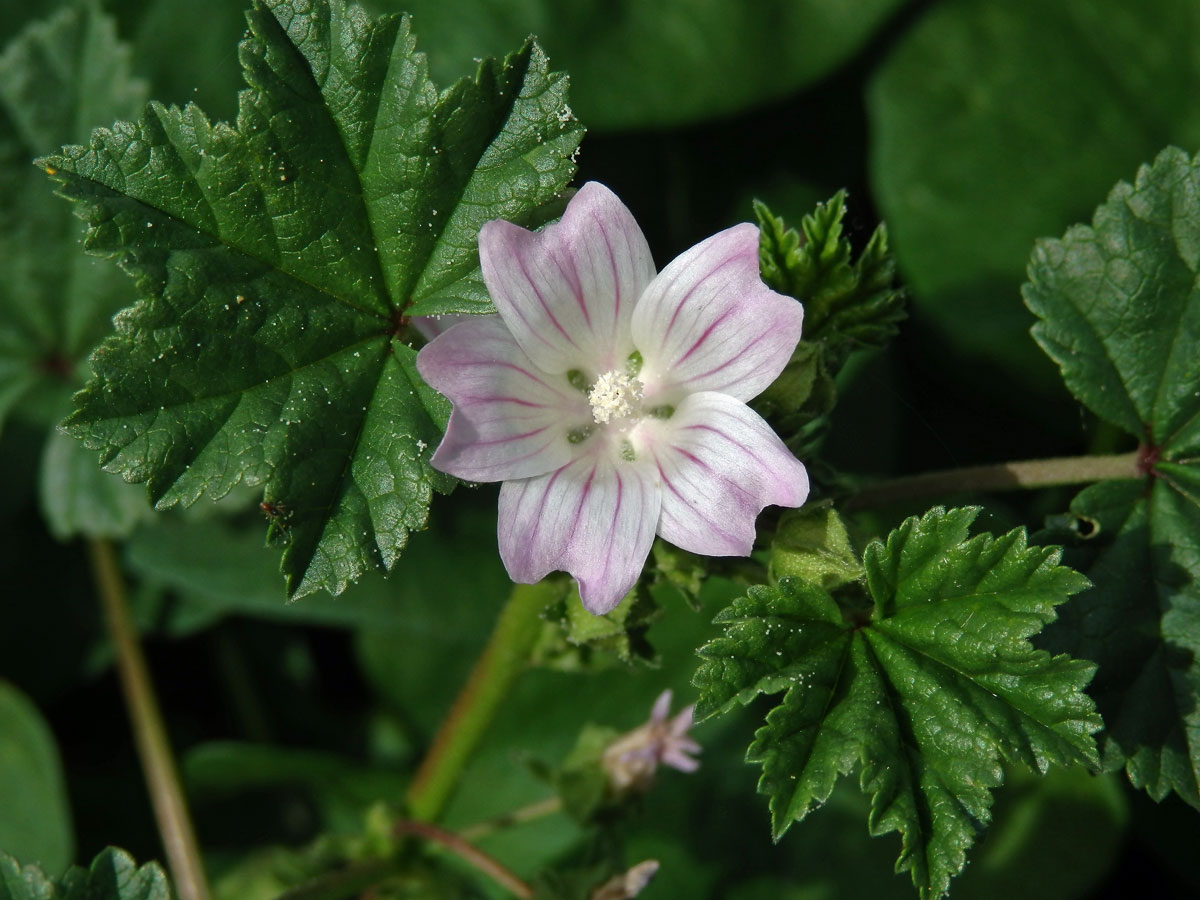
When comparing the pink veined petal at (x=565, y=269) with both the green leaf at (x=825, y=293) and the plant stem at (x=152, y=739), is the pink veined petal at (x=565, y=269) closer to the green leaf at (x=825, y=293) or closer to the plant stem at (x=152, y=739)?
the green leaf at (x=825, y=293)

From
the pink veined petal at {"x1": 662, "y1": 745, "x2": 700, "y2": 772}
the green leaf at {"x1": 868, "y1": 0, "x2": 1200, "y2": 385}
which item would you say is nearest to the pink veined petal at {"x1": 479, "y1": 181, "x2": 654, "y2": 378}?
the pink veined petal at {"x1": 662, "y1": 745, "x2": 700, "y2": 772}

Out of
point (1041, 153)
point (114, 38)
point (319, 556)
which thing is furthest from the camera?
point (1041, 153)

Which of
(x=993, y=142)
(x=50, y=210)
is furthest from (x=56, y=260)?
(x=993, y=142)

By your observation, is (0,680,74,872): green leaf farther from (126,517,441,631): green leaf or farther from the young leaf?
the young leaf

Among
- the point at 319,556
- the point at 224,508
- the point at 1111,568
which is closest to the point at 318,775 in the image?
the point at 224,508

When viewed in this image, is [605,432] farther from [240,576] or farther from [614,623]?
[240,576]

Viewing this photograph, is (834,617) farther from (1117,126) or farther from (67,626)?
(67,626)

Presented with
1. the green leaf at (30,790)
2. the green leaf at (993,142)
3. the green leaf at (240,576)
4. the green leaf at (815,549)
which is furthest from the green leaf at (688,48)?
the green leaf at (30,790)
